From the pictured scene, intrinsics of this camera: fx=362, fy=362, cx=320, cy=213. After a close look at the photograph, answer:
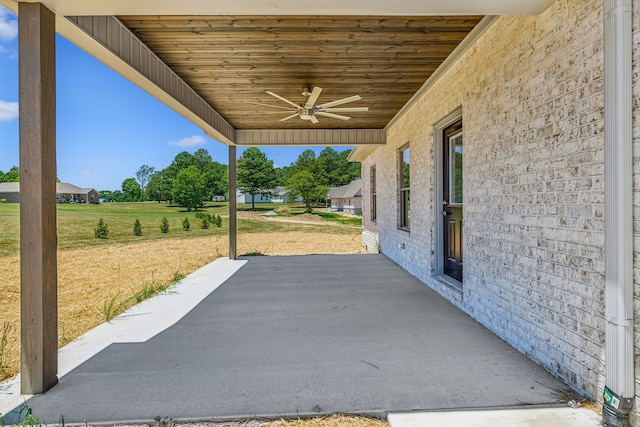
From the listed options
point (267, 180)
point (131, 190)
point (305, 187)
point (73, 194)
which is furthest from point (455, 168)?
point (267, 180)

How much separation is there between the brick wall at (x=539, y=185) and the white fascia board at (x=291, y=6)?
1.52ft

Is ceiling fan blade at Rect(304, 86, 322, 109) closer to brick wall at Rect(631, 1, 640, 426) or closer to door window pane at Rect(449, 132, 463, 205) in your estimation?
door window pane at Rect(449, 132, 463, 205)

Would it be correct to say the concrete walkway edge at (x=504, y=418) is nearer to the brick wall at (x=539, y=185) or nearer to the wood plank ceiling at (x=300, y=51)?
the brick wall at (x=539, y=185)

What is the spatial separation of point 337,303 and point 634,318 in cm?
301

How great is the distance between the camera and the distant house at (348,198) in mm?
34344

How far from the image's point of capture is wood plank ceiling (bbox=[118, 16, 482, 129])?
3439mm

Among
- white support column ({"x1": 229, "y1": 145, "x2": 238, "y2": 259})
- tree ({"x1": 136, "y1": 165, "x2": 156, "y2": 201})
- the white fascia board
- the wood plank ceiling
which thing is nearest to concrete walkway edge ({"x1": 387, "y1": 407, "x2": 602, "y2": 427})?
the white fascia board

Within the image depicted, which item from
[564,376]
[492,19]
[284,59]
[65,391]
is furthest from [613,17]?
[65,391]

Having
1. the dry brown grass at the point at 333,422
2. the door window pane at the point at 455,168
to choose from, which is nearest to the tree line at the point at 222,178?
the dry brown grass at the point at 333,422

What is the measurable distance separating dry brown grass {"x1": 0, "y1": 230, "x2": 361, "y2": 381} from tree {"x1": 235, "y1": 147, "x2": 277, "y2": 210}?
22287mm

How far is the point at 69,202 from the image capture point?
1391 cm

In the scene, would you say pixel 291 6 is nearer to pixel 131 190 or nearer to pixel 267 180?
pixel 131 190

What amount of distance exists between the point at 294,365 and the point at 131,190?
890 inches

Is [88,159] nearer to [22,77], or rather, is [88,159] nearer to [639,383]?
[22,77]
